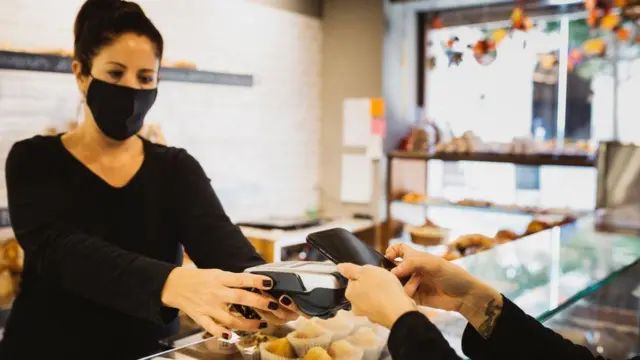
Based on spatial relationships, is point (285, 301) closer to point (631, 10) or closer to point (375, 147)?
point (375, 147)

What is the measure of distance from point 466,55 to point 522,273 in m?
3.08

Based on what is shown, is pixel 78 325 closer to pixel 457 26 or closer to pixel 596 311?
pixel 596 311

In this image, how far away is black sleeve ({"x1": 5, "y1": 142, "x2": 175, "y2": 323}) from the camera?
1336 mm

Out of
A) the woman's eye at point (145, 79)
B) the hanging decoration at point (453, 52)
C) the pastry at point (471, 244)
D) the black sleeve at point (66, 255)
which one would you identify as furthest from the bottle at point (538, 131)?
the black sleeve at point (66, 255)

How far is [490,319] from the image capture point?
4.35 ft

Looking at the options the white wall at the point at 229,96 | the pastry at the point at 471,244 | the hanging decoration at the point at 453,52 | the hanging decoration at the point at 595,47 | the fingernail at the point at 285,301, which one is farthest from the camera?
the hanging decoration at the point at 453,52

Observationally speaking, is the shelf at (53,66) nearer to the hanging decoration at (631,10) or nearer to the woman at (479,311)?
the woman at (479,311)

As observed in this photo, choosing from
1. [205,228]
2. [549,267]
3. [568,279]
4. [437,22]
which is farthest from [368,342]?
[437,22]

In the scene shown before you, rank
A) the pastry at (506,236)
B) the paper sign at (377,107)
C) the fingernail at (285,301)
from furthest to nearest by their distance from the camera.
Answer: the paper sign at (377,107)
the pastry at (506,236)
the fingernail at (285,301)

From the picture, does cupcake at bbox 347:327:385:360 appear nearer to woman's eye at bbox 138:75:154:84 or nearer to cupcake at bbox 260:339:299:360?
cupcake at bbox 260:339:299:360

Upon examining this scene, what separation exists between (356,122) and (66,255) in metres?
3.52

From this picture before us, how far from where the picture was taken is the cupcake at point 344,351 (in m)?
1.37

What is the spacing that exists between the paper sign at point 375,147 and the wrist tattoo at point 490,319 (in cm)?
347

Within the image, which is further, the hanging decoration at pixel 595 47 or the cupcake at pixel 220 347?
the hanging decoration at pixel 595 47
